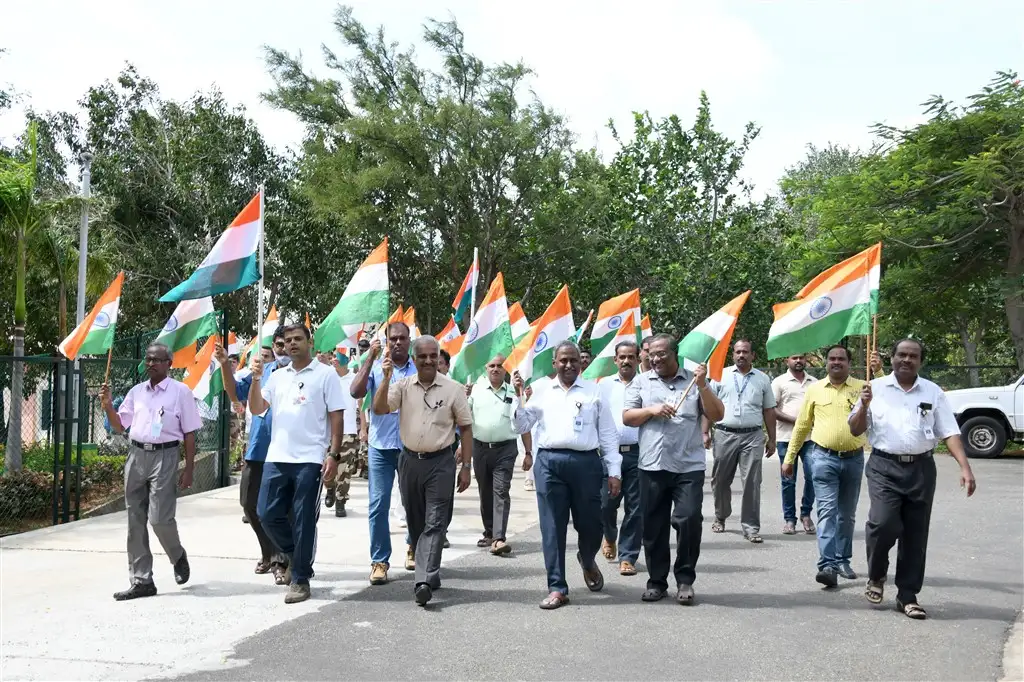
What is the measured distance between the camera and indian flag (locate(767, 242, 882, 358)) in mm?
7645

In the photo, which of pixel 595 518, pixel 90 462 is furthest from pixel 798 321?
pixel 90 462

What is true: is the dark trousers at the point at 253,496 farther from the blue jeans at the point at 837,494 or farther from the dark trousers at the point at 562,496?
the blue jeans at the point at 837,494

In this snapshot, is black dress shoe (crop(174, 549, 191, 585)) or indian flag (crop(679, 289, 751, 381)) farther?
indian flag (crop(679, 289, 751, 381))

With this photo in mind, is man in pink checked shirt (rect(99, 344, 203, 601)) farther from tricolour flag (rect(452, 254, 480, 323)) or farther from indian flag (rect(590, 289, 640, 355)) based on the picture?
indian flag (rect(590, 289, 640, 355))

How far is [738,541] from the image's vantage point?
1000cm

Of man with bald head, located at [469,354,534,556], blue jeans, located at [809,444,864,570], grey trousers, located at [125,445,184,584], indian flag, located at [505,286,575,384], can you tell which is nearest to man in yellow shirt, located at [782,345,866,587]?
blue jeans, located at [809,444,864,570]

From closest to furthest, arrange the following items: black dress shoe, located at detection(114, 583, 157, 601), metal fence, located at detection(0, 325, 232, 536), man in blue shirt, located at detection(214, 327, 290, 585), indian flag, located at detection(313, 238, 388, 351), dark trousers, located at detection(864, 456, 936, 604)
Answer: dark trousers, located at detection(864, 456, 936, 604) < black dress shoe, located at detection(114, 583, 157, 601) < man in blue shirt, located at detection(214, 327, 290, 585) < indian flag, located at detection(313, 238, 388, 351) < metal fence, located at detection(0, 325, 232, 536)

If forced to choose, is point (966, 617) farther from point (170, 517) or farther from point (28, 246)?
point (28, 246)

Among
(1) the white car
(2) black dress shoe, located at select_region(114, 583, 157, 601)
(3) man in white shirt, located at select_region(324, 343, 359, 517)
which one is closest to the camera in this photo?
(2) black dress shoe, located at select_region(114, 583, 157, 601)

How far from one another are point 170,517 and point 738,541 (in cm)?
521

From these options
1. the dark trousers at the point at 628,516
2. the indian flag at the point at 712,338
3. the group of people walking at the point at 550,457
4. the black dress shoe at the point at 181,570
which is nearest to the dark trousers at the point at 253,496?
the group of people walking at the point at 550,457

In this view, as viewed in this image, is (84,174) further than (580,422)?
Yes

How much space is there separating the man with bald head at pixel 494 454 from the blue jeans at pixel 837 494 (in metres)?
2.47

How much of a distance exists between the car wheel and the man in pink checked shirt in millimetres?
18101
